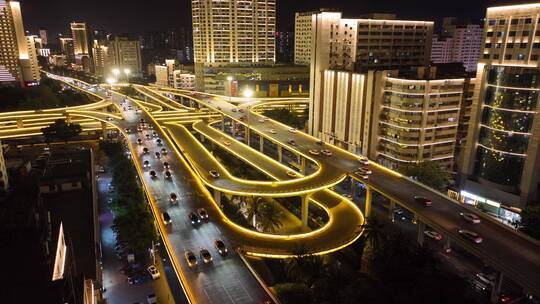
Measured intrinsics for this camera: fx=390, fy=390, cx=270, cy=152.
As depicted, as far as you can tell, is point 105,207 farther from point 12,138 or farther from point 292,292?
point 12,138

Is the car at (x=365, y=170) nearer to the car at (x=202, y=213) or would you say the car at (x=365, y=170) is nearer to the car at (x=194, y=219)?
the car at (x=202, y=213)

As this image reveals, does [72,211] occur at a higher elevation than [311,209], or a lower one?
higher

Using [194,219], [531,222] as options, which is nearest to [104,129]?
[194,219]

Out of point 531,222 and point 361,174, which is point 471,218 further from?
point 361,174

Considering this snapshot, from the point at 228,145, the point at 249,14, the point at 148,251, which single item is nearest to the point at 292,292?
the point at 148,251

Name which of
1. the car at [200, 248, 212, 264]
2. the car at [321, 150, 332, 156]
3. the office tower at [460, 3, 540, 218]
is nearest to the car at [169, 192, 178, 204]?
the car at [200, 248, 212, 264]
